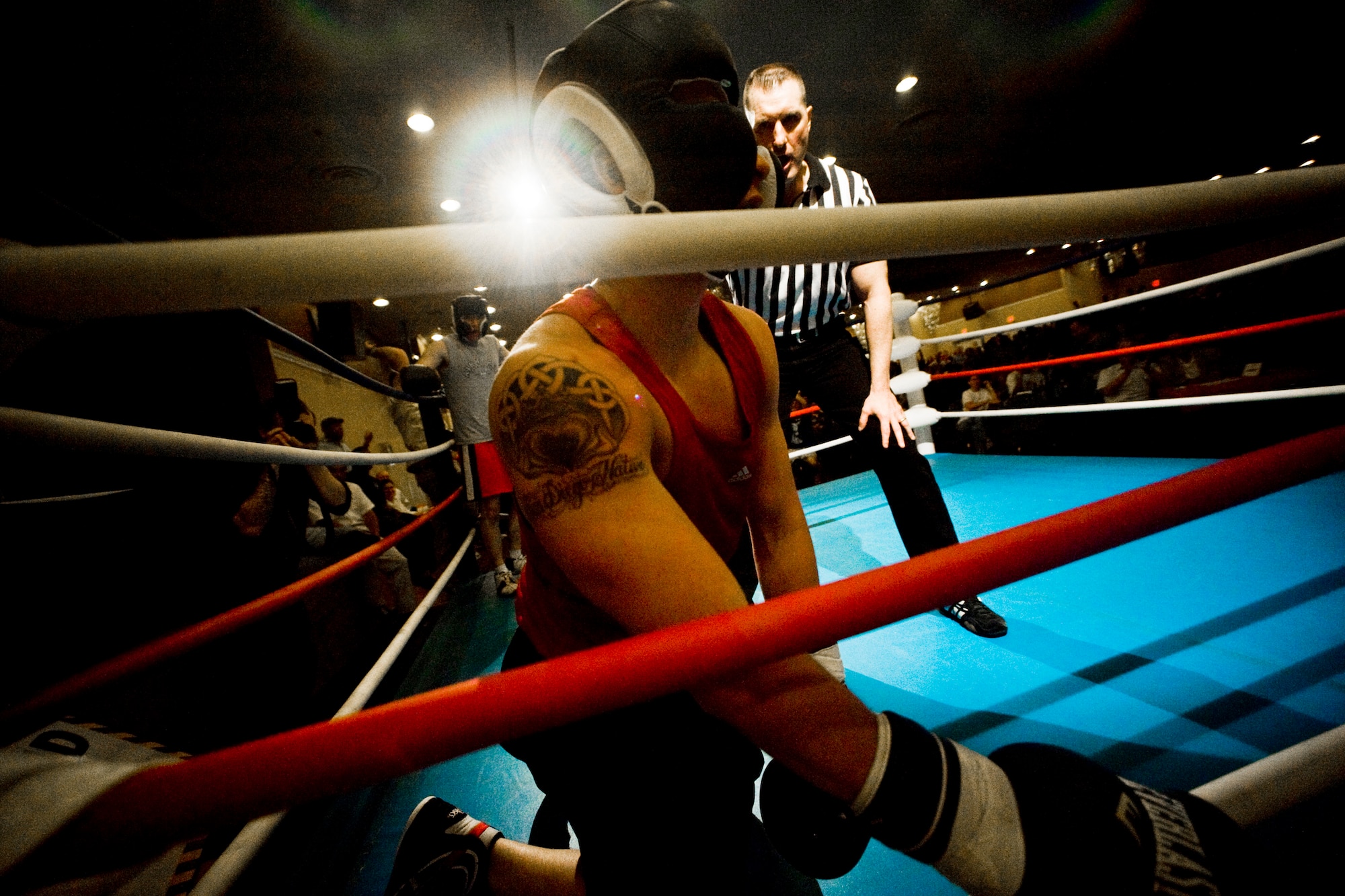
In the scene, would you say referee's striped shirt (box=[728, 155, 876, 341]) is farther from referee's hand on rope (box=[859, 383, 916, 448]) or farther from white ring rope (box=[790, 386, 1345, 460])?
white ring rope (box=[790, 386, 1345, 460])

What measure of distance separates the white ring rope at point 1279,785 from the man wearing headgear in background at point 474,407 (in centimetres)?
295

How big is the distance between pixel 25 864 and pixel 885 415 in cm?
164

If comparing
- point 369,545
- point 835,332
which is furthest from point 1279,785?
point 369,545

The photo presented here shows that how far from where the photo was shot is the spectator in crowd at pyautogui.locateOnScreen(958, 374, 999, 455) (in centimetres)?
517

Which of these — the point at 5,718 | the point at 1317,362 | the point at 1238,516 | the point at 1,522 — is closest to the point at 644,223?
the point at 5,718

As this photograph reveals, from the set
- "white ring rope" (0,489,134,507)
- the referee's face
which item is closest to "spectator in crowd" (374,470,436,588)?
"white ring rope" (0,489,134,507)

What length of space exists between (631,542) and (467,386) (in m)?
2.94

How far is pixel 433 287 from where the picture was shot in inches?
14.5

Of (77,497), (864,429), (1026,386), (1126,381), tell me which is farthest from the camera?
(1026,386)

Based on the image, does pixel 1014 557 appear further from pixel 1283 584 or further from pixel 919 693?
pixel 1283 584

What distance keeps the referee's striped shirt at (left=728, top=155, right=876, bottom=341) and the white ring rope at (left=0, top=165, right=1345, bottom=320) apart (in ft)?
3.86

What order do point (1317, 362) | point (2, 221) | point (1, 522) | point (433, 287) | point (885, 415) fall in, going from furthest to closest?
point (1317, 362), point (885, 415), point (1, 522), point (2, 221), point (433, 287)

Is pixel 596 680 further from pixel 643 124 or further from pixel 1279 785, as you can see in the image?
pixel 1279 785

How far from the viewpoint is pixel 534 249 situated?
1.19 feet
